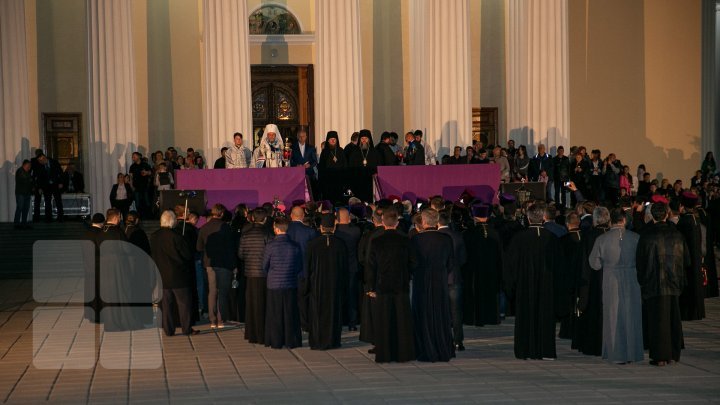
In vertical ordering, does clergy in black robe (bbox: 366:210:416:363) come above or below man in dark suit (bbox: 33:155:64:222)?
below

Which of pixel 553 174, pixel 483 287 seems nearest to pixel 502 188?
pixel 553 174

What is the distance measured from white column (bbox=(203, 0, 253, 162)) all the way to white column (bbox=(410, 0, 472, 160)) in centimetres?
437

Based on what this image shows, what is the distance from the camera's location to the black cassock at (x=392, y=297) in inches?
511

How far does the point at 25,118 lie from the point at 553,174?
490 inches

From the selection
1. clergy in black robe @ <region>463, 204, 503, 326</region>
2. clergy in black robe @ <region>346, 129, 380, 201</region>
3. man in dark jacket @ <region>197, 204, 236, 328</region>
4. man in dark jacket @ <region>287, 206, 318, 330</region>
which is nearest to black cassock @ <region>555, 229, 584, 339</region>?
clergy in black robe @ <region>463, 204, 503, 326</region>

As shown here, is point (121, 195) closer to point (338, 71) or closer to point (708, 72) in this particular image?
point (338, 71)

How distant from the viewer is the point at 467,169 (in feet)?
72.3

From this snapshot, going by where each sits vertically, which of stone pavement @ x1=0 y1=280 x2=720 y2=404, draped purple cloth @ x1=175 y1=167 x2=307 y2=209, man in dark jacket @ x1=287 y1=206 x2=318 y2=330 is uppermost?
draped purple cloth @ x1=175 y1=167 x2=307 y2=209

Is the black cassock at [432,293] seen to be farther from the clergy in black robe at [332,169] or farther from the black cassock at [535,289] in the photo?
the clergy in black robe at [332,169]

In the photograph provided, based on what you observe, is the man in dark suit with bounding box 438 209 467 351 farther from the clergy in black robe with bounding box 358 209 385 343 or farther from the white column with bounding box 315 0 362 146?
the white column with bounding box 315 0 362 146

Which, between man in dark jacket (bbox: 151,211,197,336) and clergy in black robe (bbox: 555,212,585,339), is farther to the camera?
man in dark jacket (bbox: 151,211,197,336)

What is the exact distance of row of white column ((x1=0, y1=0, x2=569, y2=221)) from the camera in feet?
80.5

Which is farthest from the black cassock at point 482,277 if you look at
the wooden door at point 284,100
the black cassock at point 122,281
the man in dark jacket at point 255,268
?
the wooden door at point 284,100

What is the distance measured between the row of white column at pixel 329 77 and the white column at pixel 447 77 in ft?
0.08
